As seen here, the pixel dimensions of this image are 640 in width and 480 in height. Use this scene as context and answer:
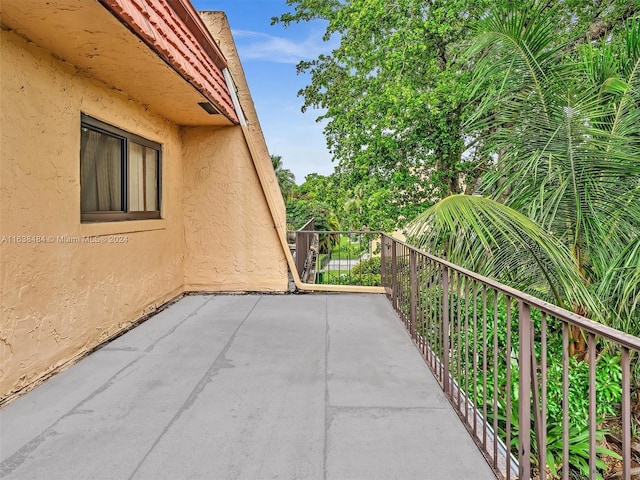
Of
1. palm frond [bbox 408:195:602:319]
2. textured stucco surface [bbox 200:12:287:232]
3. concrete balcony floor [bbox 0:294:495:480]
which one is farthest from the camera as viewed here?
textured stucco surface [bbox 200:12:287:232]

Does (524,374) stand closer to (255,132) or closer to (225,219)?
(225,219)

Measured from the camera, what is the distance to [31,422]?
6.86 ft

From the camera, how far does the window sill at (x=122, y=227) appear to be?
3132 mm

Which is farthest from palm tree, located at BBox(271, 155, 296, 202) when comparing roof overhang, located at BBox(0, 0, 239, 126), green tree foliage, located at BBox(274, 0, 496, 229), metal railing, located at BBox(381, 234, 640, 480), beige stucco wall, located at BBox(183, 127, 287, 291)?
metal railing, located at BBox(381, 234, 640, 480)

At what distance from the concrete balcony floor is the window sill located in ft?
3.37

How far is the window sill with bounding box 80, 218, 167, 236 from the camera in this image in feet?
10.3

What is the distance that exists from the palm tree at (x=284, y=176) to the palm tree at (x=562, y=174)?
22.3 meters

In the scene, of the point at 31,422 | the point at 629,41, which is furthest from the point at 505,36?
the point at 31,422

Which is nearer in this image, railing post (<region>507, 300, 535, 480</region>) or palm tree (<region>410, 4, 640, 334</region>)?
railing post (<region>507, 300, 535, 480</region>)

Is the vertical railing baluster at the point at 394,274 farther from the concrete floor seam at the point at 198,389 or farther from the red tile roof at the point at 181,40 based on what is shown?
the red tile roof at the point at 181,40

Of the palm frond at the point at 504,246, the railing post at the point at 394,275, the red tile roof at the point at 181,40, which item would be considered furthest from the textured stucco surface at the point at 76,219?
the palm frond at the point at 504,246

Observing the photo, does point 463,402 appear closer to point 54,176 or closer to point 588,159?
point 588,159

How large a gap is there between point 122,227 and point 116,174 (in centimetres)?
56

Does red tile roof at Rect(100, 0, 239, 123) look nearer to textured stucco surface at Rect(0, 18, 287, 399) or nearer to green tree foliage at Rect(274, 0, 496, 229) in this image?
textured stucco surface at Rect(0, 18, 287, 399)
